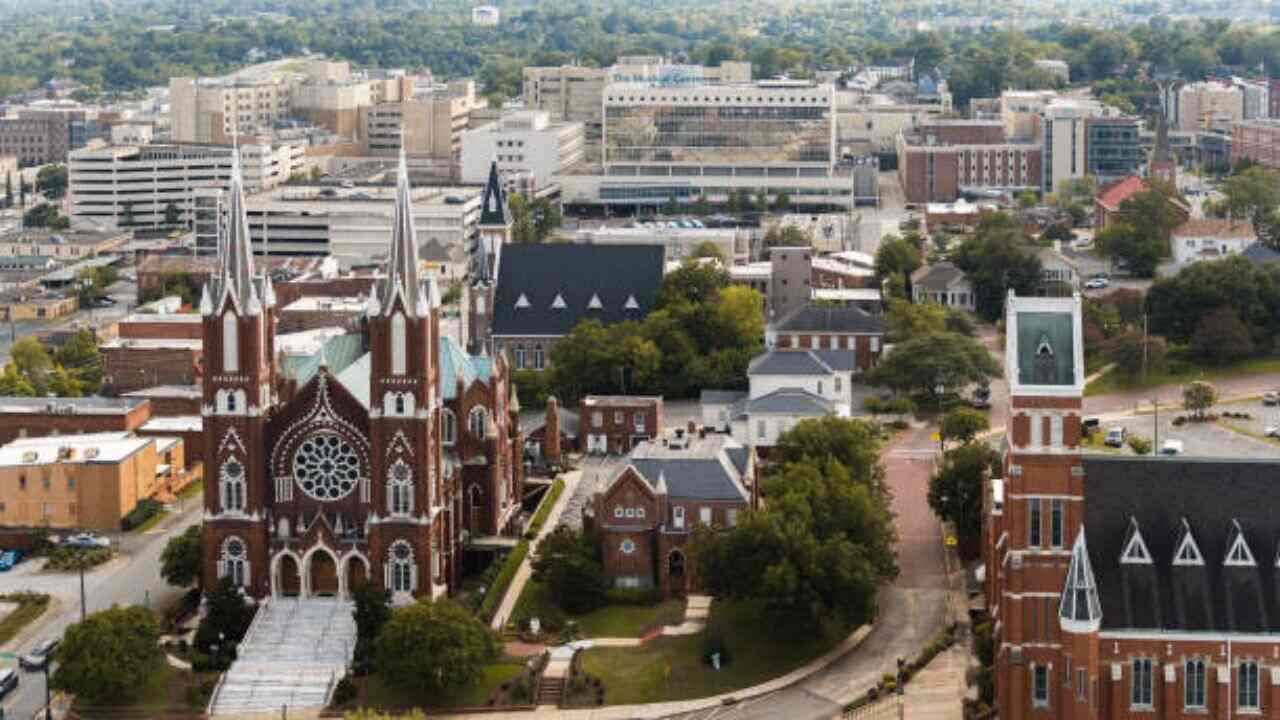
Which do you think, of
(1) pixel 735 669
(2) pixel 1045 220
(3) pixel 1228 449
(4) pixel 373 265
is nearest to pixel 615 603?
(1) pixel 735 669

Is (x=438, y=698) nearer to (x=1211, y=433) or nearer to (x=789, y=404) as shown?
(x=789, y=404)

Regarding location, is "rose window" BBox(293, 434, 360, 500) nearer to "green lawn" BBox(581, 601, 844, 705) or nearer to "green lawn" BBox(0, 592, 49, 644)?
"green lawn" BBox(581, 601, 844, 705)

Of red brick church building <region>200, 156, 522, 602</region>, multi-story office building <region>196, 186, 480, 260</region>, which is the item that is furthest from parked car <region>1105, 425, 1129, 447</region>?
multi-story office building <region>196, 186, 480, 260</region>

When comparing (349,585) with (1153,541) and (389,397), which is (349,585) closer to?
(389,397)

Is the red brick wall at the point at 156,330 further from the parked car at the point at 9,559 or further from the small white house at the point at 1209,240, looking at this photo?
the small white house at the point at 1209,240

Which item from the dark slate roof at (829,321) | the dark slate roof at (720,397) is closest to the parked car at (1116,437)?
the dark slate roof at (720,397)

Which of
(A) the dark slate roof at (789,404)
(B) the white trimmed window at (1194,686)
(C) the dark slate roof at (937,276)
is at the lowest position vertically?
(B) the white trimmed window at (1194,686)
